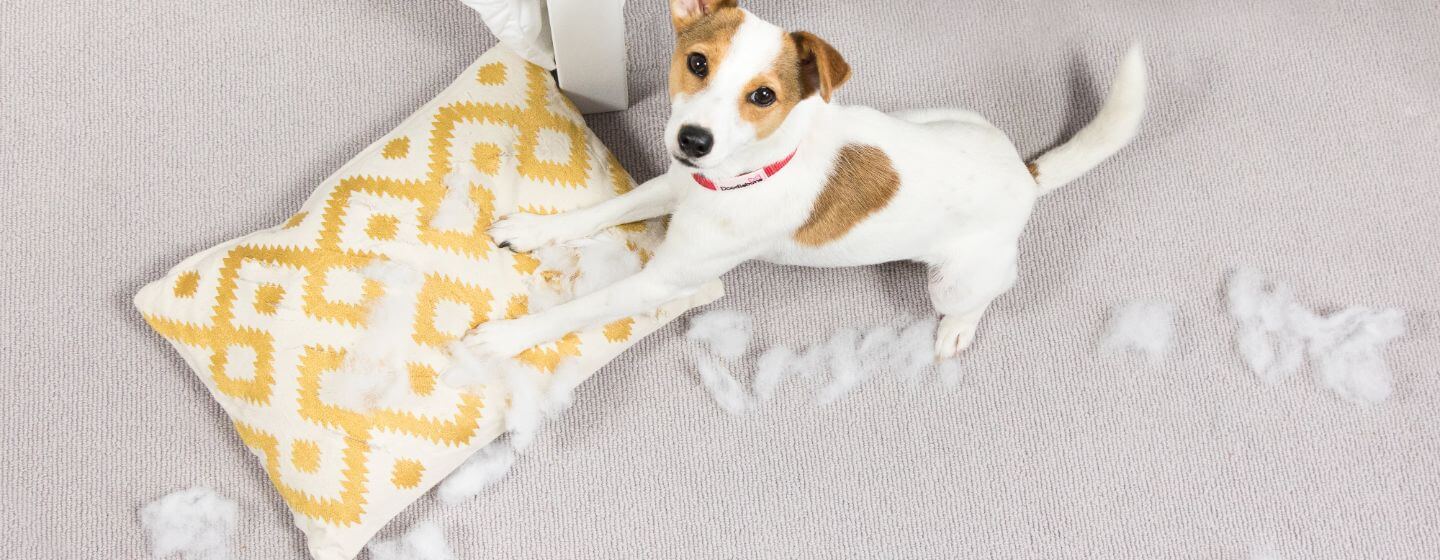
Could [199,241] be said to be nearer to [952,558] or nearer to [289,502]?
[289,502]

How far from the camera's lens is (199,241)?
1913mm

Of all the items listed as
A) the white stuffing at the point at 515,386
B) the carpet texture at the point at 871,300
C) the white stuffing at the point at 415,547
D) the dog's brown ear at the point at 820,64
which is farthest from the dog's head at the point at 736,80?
the white stuffing at the point at 415,547

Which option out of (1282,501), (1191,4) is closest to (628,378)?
(1282,501)

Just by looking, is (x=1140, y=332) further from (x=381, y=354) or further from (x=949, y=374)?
(x=381, y=354)

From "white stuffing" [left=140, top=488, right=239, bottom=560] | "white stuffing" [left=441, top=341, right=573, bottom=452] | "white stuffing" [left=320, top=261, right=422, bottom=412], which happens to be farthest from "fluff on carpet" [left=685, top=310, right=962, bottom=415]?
"white stuffing" [left=140, top=488, right=239, bottom=560]

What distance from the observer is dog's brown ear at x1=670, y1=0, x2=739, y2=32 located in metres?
1.31

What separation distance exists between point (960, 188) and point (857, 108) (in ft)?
0.73

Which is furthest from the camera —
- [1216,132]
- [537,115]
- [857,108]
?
[1216,132]

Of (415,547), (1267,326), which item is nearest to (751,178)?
(415,547)

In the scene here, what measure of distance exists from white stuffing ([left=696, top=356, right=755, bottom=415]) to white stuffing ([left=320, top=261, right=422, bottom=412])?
60 cm

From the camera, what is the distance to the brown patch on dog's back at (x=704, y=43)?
1.24 m

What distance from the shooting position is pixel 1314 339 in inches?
77.4

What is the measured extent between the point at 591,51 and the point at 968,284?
83 cm

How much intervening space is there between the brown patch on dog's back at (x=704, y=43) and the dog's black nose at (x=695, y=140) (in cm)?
7
